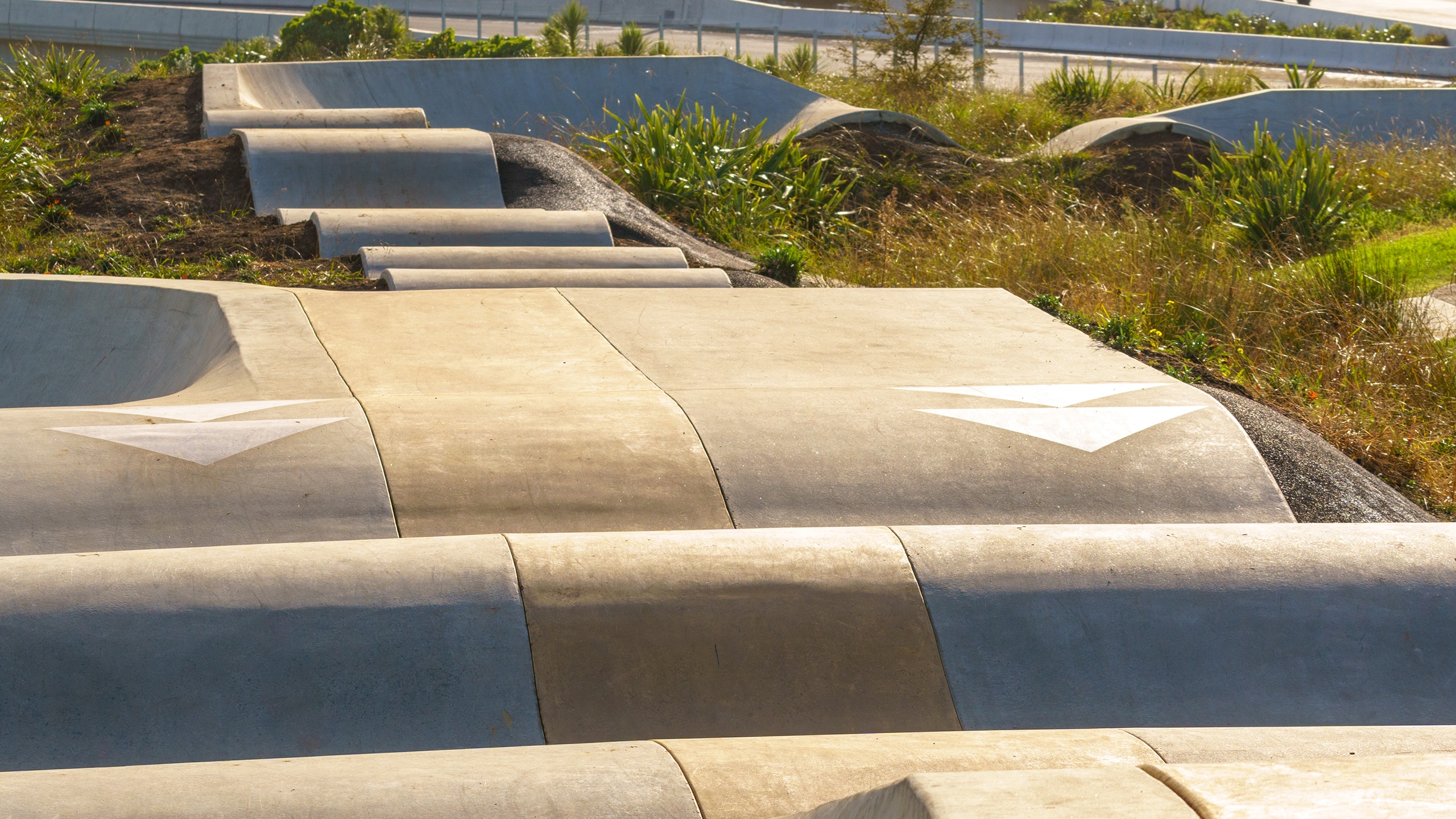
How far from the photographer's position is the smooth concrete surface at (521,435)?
4.37 metres

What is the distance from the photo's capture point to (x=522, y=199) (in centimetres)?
1071

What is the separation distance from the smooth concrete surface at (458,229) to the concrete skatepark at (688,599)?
8.56ft

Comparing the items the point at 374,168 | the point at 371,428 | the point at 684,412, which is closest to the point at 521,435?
the point at 371,428

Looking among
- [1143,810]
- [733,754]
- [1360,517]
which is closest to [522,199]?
[1360,517]

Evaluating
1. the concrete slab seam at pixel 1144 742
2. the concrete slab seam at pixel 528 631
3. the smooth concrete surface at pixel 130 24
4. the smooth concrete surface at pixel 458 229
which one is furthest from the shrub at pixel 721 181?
the smooth concrete surface at pixel 130 24

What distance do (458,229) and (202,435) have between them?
14.9 feet

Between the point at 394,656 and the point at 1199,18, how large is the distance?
38.4 m

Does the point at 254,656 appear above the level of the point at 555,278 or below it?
below

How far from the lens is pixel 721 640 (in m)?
3.60

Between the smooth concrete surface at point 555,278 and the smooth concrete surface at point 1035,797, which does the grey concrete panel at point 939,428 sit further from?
the smooth concrete surface at point 1035,797

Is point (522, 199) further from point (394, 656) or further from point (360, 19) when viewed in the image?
point (360, 19)

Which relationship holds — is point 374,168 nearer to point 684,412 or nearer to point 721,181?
point 721,181

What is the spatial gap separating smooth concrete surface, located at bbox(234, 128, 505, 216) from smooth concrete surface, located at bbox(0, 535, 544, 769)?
752 cm

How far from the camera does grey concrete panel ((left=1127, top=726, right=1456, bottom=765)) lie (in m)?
3.02
